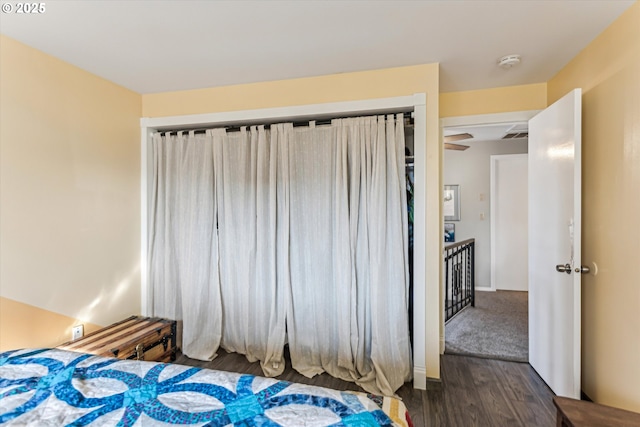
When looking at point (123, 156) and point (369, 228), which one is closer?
point (369, 228)

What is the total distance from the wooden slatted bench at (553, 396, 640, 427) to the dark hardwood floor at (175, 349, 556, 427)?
67cm

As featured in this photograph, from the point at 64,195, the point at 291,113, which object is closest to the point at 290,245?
the point at 291,113

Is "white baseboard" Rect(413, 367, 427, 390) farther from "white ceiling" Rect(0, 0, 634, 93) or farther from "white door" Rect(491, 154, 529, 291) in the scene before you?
"white door" Rect(491, 154, 529, 291)

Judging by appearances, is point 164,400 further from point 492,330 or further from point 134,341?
point 492,330

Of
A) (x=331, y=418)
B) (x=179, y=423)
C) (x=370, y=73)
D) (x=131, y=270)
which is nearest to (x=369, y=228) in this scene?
(x=370, y=73)

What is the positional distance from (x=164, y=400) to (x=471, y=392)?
2.10 metres

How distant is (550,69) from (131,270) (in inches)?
155

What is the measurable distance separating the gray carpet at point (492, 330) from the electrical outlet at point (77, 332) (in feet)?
10.3

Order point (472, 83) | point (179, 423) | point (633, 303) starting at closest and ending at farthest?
point (179, 423) < point (633, 303) < point (472, 83)

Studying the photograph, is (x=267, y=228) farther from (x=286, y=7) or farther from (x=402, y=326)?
(x=286, y=7)

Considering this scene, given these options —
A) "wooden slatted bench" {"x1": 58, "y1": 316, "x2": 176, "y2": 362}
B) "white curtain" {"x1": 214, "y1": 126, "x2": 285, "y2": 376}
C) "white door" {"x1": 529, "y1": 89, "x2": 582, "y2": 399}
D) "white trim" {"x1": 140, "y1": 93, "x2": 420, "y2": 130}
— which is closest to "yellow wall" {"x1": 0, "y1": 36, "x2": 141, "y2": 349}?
"wooden slatted bench" {"x1": 58, "y1": 316, "x2": 176, "y2": 362}

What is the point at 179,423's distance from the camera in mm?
1001

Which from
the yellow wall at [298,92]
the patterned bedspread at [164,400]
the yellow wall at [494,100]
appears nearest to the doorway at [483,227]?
the yellow wall at [494,100]

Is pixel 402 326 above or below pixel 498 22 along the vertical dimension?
below
